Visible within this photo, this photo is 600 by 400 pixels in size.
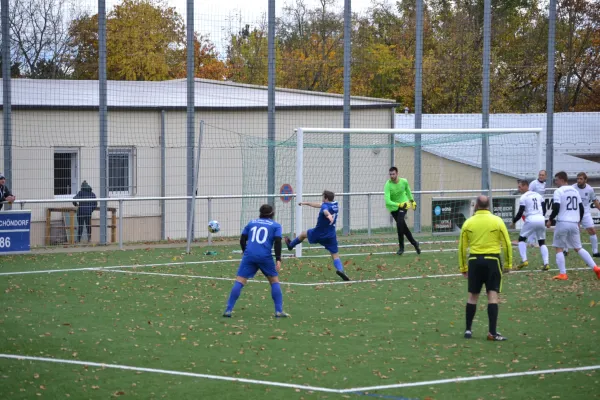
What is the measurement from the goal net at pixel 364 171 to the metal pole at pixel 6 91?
587 centimetres

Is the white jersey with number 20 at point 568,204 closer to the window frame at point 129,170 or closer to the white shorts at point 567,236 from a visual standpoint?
the white shorts at point 567,236

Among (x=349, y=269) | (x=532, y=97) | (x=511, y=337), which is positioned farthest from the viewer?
(x=532, y=97)

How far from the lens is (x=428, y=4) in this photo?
44750mm

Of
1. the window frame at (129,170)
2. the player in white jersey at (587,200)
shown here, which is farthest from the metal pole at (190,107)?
the player in white jersey at (587,200)

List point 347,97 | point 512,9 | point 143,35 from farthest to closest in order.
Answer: point 512,9
point 143,35
point 347,97

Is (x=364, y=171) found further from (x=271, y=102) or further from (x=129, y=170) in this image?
(x=129, y=170)

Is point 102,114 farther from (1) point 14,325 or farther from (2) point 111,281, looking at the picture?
(1) point 14,325

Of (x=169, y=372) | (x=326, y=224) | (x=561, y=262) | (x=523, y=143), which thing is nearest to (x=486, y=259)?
(x=169, y=372)

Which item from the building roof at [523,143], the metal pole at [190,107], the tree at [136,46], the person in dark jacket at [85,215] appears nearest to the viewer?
the person in dark jacket at [85,215]

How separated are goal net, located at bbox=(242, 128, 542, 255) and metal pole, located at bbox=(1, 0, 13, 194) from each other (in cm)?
587

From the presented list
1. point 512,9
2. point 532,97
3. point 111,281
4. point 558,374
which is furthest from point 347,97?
point 512,9

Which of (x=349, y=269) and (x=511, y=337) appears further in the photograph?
(x=349, y=269)

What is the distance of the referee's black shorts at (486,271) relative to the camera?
35.1ft

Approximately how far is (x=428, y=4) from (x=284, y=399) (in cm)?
3933
